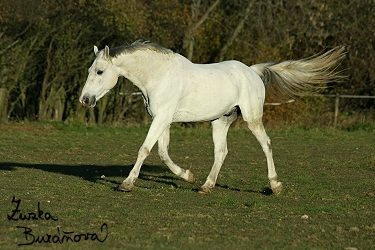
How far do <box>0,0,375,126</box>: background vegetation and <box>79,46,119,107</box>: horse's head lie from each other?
14194 mm

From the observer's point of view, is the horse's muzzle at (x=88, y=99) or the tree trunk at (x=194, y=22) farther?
the tree trunk at (x=194, y=22)

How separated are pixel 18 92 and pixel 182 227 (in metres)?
19.1

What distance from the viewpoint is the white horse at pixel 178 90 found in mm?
10742

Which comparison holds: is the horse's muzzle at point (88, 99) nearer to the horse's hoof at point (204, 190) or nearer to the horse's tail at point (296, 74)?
the horse's hoof at point (204, 190)

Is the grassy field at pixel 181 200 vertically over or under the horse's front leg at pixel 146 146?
under

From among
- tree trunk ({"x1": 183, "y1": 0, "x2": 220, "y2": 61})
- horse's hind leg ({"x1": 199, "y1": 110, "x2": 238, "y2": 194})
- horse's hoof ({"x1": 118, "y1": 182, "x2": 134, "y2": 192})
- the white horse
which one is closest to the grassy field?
horse's hoof ({"x1": 118, "y1": 182, "x2": 134, "y2": 192})

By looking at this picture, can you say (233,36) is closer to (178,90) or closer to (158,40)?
(158,40)

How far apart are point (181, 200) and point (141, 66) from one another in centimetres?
185

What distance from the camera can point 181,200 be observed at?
1042 cm

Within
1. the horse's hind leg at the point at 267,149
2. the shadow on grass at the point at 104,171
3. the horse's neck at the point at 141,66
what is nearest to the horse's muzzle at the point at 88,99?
the horse's neck at the point at 141,66

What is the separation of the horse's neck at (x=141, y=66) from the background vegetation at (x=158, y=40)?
14058 mm

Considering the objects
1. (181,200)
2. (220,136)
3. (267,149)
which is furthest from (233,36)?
(181,200)

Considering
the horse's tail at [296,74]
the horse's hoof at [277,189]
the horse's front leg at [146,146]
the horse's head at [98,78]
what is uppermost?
the horse's tail at [296,74]

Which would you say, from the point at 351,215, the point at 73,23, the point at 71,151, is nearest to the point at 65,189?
the point at 351,215
